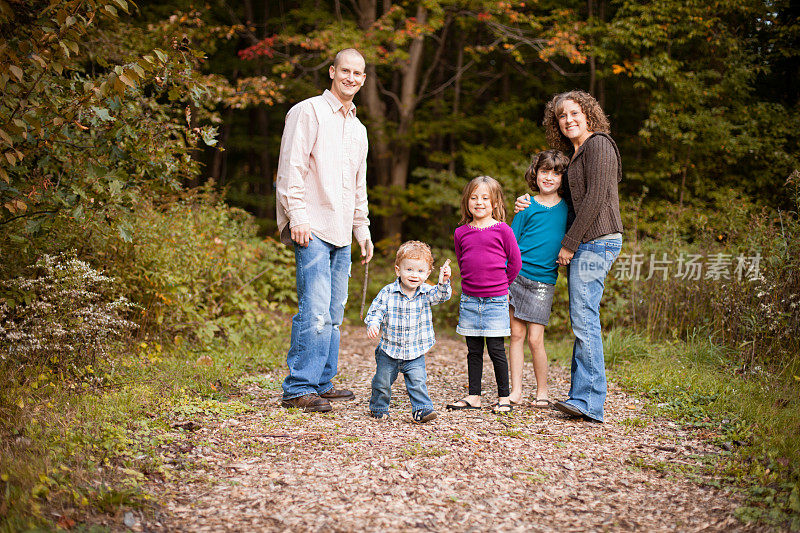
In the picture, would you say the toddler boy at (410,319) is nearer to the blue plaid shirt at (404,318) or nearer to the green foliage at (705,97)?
the blue plaid shirt at (404,318)

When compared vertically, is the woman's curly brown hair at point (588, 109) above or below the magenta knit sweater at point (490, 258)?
above

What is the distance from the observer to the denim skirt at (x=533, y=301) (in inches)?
169

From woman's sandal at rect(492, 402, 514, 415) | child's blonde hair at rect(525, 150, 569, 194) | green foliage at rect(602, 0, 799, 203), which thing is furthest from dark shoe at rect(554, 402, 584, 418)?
green foliage at rect(602, 0, 799, 203)

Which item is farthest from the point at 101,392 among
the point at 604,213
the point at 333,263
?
the point at 604,213

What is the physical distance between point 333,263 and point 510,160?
7.60 meters

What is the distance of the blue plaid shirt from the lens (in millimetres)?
3949

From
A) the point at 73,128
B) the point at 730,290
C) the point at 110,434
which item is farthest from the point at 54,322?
the point at 730,290

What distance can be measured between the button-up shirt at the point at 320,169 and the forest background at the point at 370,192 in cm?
86

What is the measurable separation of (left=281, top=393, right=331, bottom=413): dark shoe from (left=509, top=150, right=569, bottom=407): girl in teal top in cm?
130

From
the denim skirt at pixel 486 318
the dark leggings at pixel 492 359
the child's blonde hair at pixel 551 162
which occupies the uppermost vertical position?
the child's blonde hair at pixel 551 162

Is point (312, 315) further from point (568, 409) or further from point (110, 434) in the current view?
point (568, 409)

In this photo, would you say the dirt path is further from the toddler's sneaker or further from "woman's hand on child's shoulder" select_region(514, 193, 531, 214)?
"woman's hand on child's shoulder" select_region(514, 193, 531, 214)

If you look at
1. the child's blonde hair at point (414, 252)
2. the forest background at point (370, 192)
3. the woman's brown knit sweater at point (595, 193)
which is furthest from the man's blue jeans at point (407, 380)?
the forest background at point (370, 192)

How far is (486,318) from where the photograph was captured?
413 centimetres
